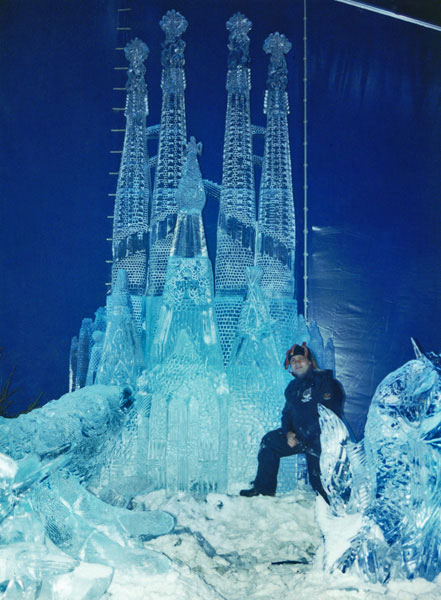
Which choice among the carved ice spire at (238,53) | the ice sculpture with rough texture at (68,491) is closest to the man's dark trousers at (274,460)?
the ice sculpture with rough texture at (68,491)

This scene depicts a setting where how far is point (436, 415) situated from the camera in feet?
8.63

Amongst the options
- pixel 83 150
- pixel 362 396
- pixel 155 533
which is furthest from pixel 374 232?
pixel 155 533

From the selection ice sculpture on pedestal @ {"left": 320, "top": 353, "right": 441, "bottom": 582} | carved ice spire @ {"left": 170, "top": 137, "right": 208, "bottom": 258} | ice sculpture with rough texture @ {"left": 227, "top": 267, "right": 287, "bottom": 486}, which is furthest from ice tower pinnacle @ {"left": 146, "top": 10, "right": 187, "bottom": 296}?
ice sculpture on pedestal @ {"left": 320, "top": 353, "right": 441, "bottom": 582}

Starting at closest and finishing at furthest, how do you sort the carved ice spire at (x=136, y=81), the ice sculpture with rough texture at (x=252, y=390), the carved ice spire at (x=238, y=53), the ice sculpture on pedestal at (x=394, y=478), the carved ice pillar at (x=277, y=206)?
the ice sculpture on pedestal at (x=394, y=478) → the ice sculpture with rough texture at (x=252, y=390) → the carved ice pillar at (x=277, y=206) → the carved ice spire at (x=238, y=53) → the carved ice spire at (x=136, y=81)

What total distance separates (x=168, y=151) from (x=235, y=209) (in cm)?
79

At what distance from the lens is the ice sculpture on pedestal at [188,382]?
4.05 metres

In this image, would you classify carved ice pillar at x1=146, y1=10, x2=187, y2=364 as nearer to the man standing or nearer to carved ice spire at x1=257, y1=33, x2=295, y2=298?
carved ice spire at x1=257, y1=33, x2=295, y2=298

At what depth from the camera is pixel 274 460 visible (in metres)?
3.91

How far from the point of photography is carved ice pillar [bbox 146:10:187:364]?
16.1ft

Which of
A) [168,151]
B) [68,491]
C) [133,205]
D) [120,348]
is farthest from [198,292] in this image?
[68,491]

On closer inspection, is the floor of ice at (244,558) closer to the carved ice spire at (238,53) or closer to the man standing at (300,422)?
the man standing at (300,422)

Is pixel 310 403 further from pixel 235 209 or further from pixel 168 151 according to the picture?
pixel 168 151

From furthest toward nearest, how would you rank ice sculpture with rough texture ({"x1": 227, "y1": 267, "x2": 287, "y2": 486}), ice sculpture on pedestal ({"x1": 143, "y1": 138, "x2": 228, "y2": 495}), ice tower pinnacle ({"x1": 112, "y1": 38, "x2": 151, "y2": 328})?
ice tower pinnacle ({"x1": 112, "y1": 38, "x2": 151, "y2": 328})
ice sculpture with rough texture ({"x1": 227, "y1": 267, "x2": 287, "y2": 486})
ice sculpture on pedestal ({"x1": 143, "y1": 138, "x2": 228, "y2": 495})

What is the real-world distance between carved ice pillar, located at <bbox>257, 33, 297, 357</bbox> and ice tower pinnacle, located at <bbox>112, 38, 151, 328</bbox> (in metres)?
Answer: 1.04
